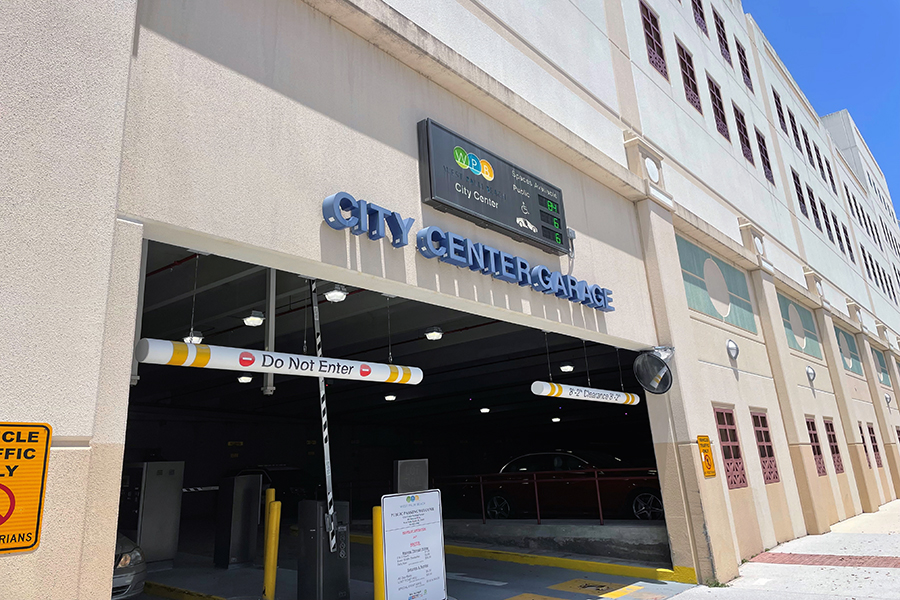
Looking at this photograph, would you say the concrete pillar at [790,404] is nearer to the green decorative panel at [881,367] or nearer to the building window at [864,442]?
the building window at [864,442]

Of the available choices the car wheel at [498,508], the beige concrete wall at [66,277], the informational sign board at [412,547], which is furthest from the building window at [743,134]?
the beige concrete wall at [66,277]

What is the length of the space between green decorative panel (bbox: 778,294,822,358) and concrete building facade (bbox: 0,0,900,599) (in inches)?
4.8

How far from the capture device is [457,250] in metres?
6.75

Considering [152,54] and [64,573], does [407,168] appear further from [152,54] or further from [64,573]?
[64,573]

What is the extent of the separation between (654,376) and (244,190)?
23.7 feet

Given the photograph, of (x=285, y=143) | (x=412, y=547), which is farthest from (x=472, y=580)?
(x=285, y=143)

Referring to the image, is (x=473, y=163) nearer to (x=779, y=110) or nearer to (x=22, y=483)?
(x=22, y=483)

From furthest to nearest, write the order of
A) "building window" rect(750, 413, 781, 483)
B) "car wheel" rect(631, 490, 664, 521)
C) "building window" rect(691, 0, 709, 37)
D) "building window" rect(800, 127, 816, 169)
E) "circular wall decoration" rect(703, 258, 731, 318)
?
"building window" rect(800, 127, 816, 169), "building window" rect(691, 0, 709, 37), "circular wall decoration" rect(703, 258, 731, 318), "building window" rect(750, 413, 781, 483), "car wheel" rect(631, 490, 664, 521)

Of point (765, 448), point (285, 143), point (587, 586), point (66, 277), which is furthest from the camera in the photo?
point (765, 448)

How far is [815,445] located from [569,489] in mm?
7424

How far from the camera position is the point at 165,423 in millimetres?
22391

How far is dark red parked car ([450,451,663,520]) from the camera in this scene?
37.4 ft

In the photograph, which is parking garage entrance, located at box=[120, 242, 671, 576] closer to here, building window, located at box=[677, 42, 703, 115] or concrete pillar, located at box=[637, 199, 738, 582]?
concrete pillar, located at box=[637, 199, 738, 582]

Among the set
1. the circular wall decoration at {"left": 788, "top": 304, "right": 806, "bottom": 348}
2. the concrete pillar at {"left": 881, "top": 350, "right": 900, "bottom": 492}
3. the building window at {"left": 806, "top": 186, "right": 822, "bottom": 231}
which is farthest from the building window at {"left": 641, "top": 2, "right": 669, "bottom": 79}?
the concrete pillar at {"left": 881, "top": 350, "right": 900, "bottom": 492}
